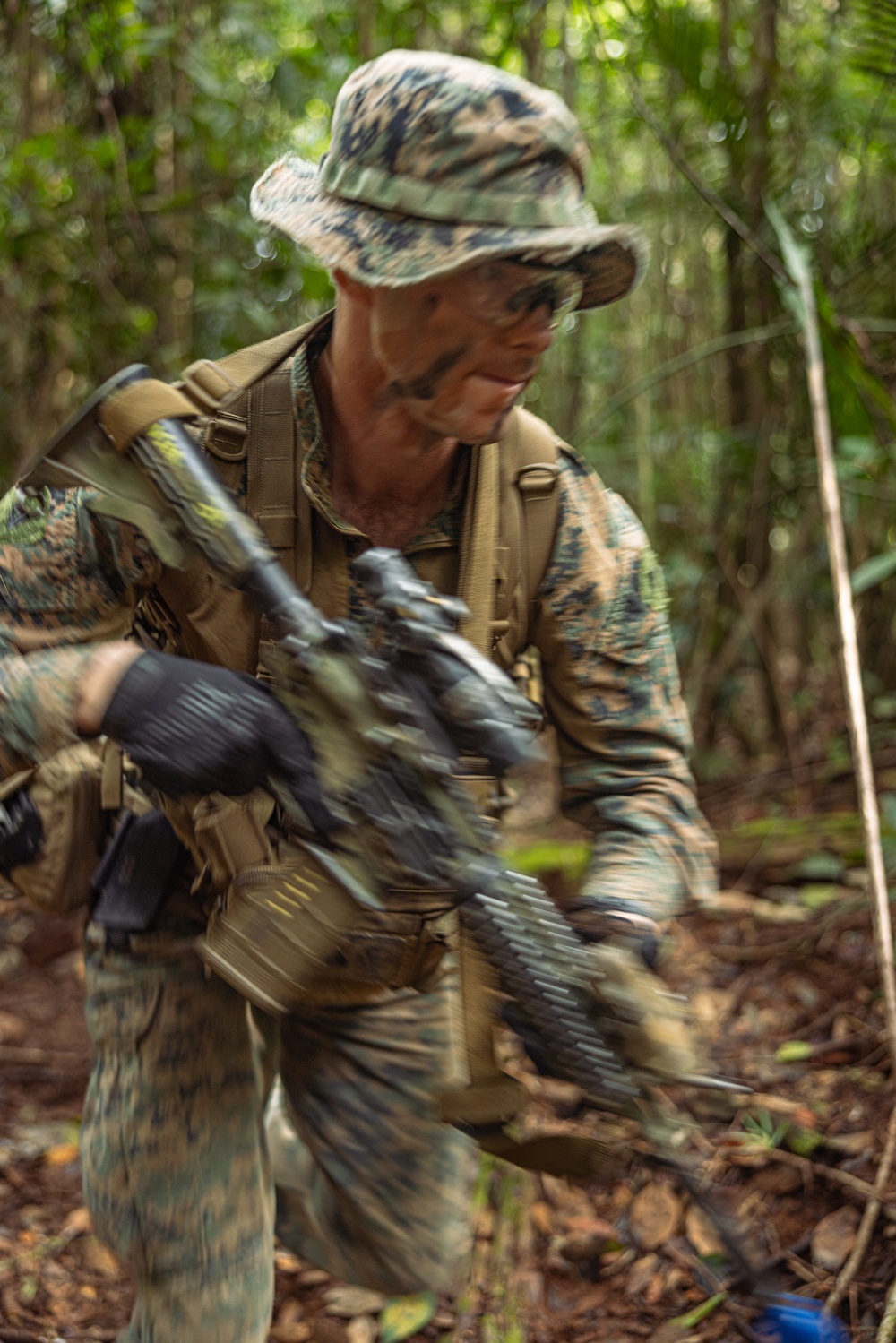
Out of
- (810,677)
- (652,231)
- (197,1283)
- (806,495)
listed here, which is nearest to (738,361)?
(806,495)

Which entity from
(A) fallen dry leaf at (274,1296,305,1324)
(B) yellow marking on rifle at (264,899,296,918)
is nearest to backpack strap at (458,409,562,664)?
(B) yellow marking on rifle at (264,899,296,918)

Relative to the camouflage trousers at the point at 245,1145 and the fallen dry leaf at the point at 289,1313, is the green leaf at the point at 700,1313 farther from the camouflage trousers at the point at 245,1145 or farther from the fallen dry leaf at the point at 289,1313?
the fallen dry leaf at the point at 289,1313

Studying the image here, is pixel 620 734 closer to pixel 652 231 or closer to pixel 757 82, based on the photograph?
pixel 757 82

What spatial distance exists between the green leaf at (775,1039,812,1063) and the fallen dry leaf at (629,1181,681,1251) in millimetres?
566

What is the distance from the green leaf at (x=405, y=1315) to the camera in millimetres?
2717

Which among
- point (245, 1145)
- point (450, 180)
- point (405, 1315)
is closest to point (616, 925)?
point (245, 1145)

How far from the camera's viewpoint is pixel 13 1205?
10.4 ft

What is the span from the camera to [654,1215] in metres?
2.89

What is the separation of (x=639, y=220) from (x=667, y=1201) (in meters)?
4.87

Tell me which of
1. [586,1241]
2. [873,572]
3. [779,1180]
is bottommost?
[586,1241]

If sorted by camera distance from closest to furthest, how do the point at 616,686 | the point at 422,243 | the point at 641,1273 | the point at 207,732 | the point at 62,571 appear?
the point at 207,732 < the point at 422,243 < the point at 62,571 < the point at 616,686 < the point at 641,1273

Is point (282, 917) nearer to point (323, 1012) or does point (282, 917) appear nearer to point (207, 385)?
point (323, 1012)

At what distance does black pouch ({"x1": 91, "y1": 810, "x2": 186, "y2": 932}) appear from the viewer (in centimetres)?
205

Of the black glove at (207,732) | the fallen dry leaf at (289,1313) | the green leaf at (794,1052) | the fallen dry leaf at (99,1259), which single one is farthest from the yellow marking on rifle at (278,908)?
the green leaf at (794,1052)
